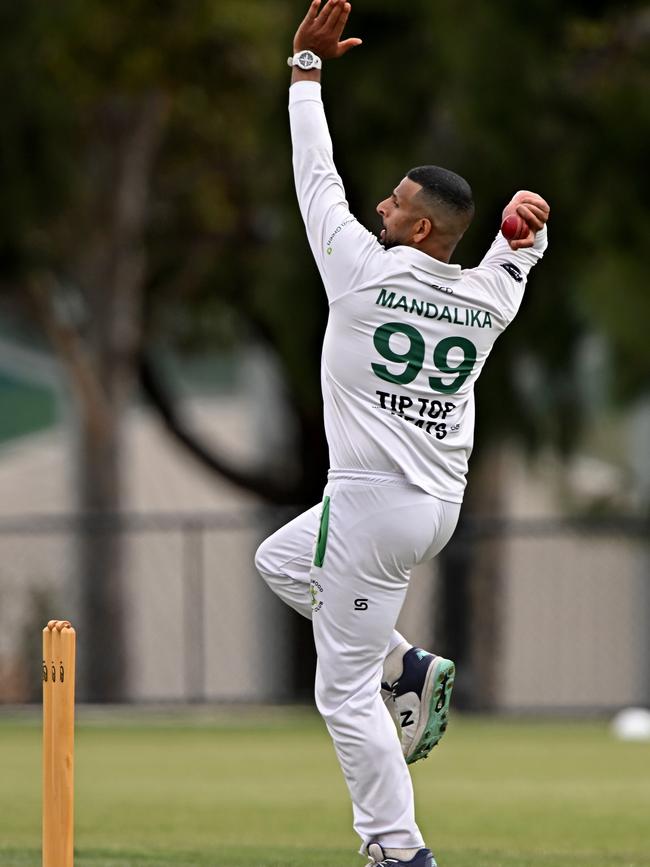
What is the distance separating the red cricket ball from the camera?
7.30 metres

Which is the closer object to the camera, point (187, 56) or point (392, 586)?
point (392, 586)

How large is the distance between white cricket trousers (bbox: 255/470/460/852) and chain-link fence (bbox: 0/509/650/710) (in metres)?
14.0

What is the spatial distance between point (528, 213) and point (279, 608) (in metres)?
20.2

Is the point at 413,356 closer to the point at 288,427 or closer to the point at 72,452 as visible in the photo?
the point at 72,452

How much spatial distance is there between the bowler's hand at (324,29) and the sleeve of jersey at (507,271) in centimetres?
89

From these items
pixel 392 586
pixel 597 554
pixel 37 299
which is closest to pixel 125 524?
pixel 37 299

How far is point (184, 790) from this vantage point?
12.6 meters

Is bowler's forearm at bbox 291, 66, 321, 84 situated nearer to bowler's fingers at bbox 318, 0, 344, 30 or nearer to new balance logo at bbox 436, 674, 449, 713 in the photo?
bowler's fingers at bbox 318, 0, 344, 30

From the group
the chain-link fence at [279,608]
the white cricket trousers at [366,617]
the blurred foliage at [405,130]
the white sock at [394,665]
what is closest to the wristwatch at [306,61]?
the white cricket trousers at [366,617]

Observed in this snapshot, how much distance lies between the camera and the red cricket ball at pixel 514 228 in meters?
7.30

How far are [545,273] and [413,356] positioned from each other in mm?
12922

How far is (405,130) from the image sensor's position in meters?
19.3

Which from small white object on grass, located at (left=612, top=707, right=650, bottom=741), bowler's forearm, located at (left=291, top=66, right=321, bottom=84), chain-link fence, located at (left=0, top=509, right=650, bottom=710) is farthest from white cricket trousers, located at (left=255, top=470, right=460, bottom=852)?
chain-link fence, located at (left=0, top=509, right=650, bottom=710)

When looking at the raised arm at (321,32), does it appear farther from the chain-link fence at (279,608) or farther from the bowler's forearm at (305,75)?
the chain-link fence at (279,608)
